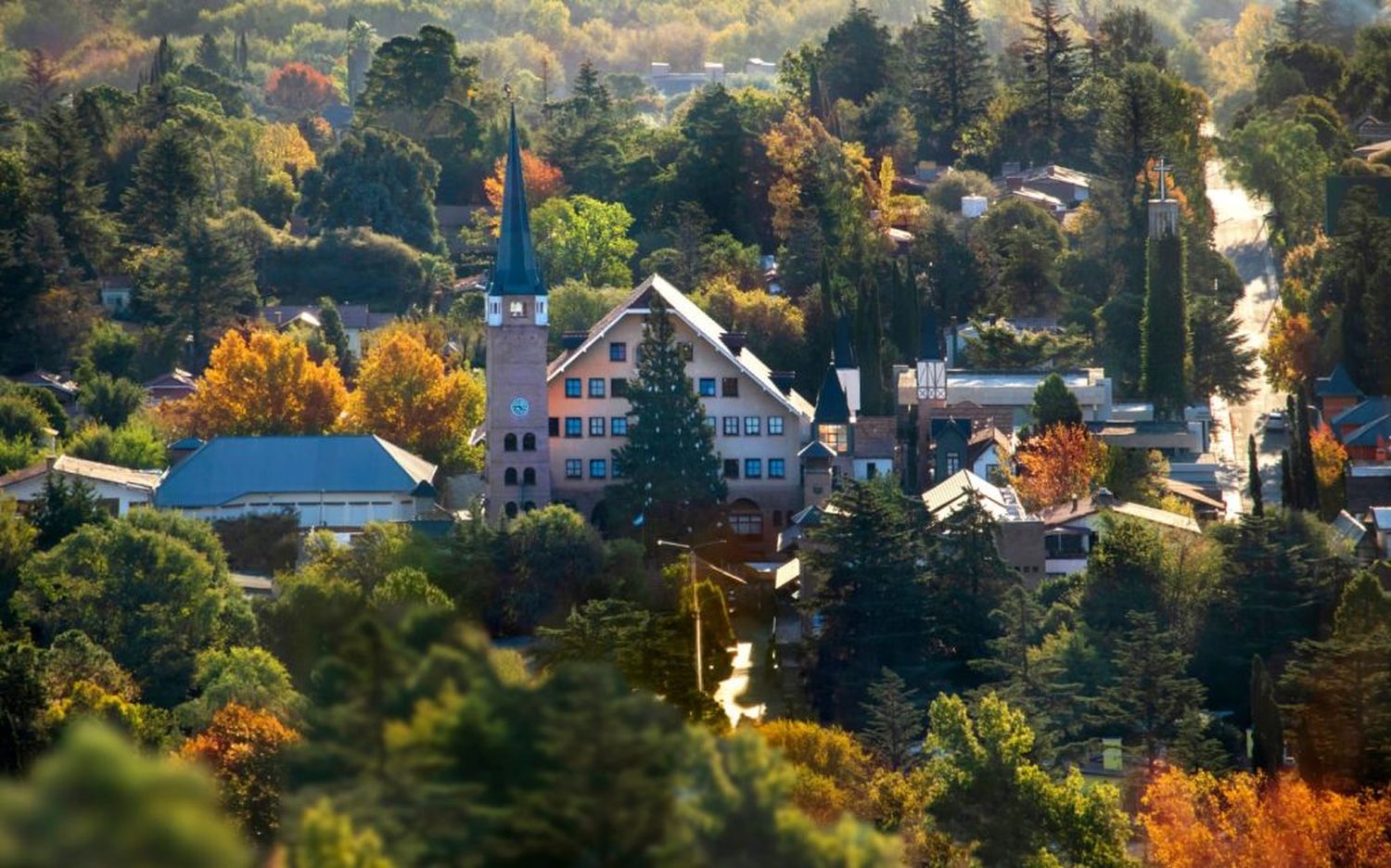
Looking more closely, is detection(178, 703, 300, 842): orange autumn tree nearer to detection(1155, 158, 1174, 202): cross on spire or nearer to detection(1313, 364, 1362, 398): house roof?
detection(1313, 364, 1362, 398): house roof

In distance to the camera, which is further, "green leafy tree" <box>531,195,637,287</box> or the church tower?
"green leafy tree" <box>531,195,637,287</box>

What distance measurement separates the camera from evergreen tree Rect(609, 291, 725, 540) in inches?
2477

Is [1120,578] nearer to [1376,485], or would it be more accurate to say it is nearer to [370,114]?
[1376,485]

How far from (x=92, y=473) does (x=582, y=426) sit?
1011cm

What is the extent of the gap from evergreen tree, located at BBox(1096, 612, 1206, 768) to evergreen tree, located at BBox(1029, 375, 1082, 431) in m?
20.0

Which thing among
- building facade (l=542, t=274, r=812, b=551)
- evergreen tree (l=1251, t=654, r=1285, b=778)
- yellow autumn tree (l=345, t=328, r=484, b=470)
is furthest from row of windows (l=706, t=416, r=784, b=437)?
evergreen tree (l=1251, t=654, r=1285, b=778)

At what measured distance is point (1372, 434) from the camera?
71250mm

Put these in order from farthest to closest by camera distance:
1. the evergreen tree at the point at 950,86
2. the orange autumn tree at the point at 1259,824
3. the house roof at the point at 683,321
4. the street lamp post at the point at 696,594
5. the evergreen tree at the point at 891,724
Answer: the evergreen tree at the point at 950,86 → the house roof at the point at 683,321 → the street lamp post at the point at 696,594 → the evergreen tree at the point at 891,724 → the orange autumn tree at the point at 1259,824

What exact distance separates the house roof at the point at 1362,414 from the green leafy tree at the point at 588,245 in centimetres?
2370

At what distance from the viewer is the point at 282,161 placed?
388ft

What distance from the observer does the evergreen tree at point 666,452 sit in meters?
62.9

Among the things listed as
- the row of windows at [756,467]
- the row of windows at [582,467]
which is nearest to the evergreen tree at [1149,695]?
the row of windows at [756,467]

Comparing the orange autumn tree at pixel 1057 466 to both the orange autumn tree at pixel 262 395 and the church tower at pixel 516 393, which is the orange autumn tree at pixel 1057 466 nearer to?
the church tower at pixel 516 393

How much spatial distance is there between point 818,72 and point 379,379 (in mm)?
38524
